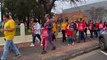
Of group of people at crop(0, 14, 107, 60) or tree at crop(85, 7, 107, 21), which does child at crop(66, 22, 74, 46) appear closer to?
group of people at crop(0, 14, 107, 60)

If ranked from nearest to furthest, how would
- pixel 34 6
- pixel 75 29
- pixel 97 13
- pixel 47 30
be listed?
pixel 47 30 < pixel 75 29 < pixel 34 6 < pixel 97 13

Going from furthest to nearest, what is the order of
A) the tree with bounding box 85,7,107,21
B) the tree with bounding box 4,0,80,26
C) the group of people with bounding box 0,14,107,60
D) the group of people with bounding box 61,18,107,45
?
the tree with bounding box 85,7,107,21, the tree with bounding box 4,0,80,26, the group of people with bounding box 61,18,107,45, the group of people with bounding box 0,14,107,60

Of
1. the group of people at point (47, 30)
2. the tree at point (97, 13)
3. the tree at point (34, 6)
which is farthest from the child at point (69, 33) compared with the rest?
the tree at point (97, 13)

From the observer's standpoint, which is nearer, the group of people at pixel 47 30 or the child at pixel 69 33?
the group of people at pixel 47 30

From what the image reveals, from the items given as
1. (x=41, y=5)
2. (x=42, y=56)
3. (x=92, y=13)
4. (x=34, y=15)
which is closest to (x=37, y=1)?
(x=41, y=5)

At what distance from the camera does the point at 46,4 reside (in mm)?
42969

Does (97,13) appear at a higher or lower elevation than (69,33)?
lower

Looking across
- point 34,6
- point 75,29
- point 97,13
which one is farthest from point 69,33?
point 97,13

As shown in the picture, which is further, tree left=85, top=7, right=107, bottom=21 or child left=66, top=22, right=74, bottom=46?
tree left=85, top=7, right=107, bottom=21

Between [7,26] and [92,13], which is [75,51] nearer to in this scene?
[7,26]

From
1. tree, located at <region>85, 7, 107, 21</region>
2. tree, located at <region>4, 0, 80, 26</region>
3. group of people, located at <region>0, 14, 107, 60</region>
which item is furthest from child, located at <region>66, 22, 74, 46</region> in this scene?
tree, located at <region>85, 7, 107, 21</region>

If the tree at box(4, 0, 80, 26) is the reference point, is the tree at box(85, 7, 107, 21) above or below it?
below

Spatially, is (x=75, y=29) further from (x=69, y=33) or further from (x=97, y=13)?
(x=97, y=13)

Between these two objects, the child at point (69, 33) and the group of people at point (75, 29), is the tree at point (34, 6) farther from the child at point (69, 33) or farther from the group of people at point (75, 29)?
the child at point (69, 33)
